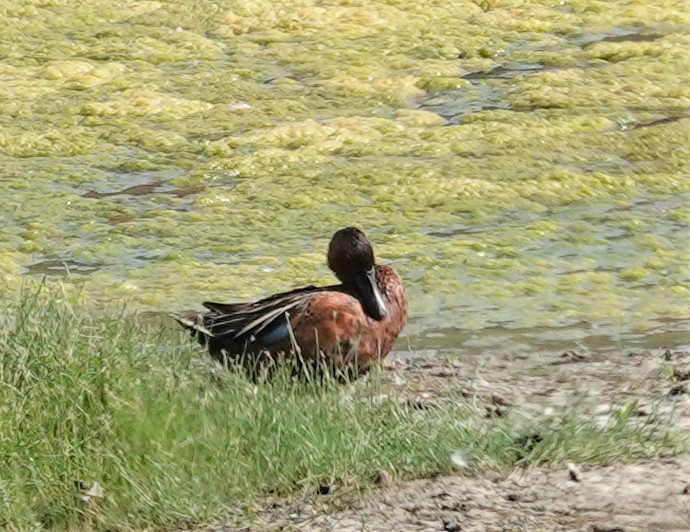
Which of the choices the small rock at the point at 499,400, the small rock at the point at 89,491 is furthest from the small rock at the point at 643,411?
the small rock at the point at 89,491

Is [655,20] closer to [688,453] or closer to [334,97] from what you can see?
[334,97]

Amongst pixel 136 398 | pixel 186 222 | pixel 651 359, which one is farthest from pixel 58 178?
pixel 136 398

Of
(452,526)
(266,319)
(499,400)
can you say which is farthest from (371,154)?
(452,526)

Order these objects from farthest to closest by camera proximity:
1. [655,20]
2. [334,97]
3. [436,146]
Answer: [655,20] < [334,97] < [436,146]

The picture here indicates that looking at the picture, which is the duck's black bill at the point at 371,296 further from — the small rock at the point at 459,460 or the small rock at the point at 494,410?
the small rock at the point at 459,460

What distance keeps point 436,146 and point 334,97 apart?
1.14 metres

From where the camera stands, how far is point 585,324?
6.22m

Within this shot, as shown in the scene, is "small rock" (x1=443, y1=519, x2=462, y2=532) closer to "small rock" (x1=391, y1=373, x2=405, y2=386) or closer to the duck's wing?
the duck's wing

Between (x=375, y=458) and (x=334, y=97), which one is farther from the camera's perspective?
(x=334, y=97)

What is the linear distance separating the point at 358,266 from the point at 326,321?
34cm

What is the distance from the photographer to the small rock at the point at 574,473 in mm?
3988

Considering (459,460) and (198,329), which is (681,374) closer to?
(459,460)

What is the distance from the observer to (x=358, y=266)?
5.32 m

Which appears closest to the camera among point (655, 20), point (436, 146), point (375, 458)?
point (375, 458)
